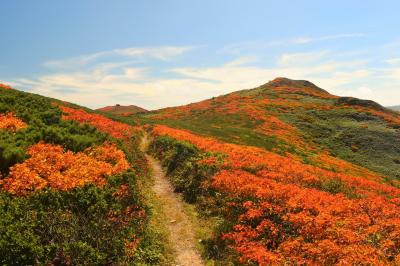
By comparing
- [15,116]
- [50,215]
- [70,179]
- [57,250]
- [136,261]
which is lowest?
[136,261]

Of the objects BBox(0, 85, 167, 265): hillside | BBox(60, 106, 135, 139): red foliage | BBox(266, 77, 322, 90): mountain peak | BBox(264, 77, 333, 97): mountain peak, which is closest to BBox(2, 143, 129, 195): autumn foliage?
BBox(0, 85, 167, 265): hillside

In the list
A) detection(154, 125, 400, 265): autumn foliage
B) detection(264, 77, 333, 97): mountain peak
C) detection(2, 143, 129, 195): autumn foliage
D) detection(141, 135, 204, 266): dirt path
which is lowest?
detection(141, 135, 204, 266): dirt path

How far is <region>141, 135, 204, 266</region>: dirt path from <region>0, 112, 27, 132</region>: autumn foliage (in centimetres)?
942

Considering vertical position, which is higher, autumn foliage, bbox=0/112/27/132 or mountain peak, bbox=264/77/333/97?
mountain peak, bbox=264/77/333/97

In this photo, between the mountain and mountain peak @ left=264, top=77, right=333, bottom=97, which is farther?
mountain peak @ left=264, top=77, right=333, bottom=97

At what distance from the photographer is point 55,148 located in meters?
18.0

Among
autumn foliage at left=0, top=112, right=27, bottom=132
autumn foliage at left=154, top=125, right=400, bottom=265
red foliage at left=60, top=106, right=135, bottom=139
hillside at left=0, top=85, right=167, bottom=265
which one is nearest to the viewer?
hillside at left=0, top=85, right=167, bottom=265

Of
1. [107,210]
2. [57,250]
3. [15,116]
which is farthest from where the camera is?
[15,116]

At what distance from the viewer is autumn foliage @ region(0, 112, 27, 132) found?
19.5 meters

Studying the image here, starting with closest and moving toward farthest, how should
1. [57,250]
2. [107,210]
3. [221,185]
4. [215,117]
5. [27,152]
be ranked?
[57,250], [107,210], [27,152], [221,185], [215,117]

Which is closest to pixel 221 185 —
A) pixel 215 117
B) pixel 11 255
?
pixel 11 255

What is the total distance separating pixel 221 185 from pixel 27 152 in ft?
36.0

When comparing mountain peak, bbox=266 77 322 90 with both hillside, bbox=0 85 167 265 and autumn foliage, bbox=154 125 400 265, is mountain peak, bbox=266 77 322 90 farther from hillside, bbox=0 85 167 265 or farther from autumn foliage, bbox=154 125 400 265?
hillside, bbox=0 85 167 265

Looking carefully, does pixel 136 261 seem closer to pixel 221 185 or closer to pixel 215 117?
pixel 221 185
